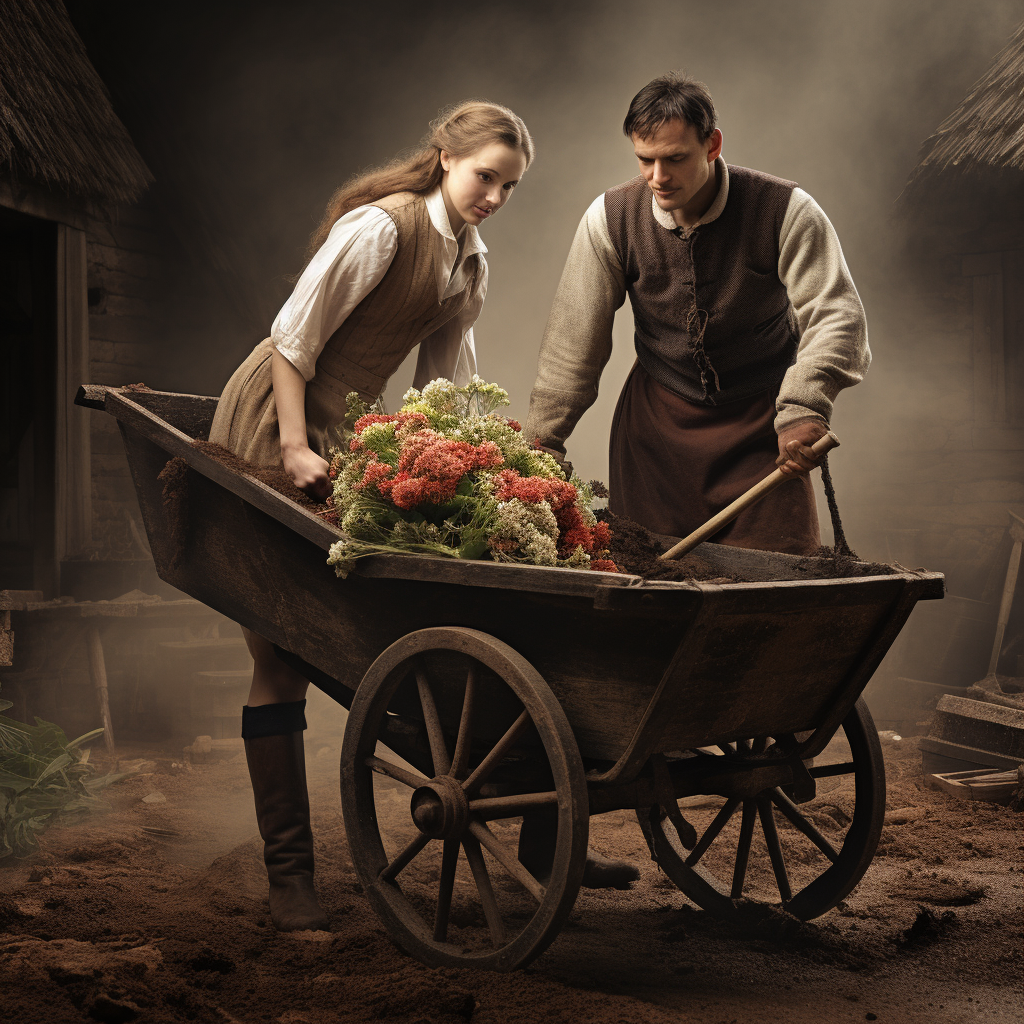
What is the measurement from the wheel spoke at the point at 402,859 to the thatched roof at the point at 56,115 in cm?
368

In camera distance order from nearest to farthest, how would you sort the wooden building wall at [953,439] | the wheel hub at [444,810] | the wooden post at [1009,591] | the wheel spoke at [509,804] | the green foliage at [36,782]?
the wheel spoke at [509,804] < the wheel hub at [444,810] < the green foliage at [36,782] < the wooden post at [1009,591] < the wooden building wall at [953,439]

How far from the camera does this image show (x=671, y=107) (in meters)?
2.46

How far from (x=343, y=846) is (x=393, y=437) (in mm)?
1673

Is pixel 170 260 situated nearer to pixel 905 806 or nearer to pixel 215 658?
pixel 215 658

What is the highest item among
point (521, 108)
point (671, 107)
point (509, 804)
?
point (521, 108)

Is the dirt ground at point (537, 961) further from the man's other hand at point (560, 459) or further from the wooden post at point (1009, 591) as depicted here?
the wooden post at point (1009, 591)

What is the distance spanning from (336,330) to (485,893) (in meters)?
1.46

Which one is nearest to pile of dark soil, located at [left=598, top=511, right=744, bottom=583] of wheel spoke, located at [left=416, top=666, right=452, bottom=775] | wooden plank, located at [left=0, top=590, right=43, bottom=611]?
wheel spoke, located at [left=416, top=666, right=452, bottom=775]

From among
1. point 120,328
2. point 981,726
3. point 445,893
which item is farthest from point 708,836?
point 120,328

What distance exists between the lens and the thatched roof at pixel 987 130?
525cm

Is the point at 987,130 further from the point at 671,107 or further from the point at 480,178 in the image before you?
the point at 480,178

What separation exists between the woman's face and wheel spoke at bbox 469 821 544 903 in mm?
1475

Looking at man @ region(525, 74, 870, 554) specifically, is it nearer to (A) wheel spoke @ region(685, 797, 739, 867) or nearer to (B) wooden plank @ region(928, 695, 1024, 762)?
(A) wheel spoke @ region(685, 797, 739, 867)

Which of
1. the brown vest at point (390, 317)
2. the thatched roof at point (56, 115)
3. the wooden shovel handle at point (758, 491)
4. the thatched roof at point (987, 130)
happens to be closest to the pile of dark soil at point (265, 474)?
the brown vest at point (390, 317)
